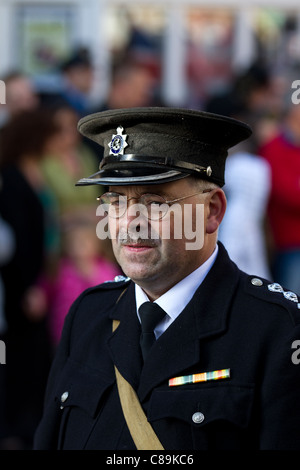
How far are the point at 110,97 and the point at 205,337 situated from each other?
4.64 metres

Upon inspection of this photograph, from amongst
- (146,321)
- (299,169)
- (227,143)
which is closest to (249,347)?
(146,321)

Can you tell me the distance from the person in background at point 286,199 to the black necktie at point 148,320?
3463mm

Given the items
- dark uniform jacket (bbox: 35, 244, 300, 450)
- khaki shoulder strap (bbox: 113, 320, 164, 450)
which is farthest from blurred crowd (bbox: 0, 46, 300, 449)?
khaki shoulder strap (bbox: 113, 320, 164, 450)

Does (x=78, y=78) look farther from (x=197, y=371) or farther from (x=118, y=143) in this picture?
(x=197, y=371)

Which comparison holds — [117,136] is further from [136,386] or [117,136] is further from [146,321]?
[136,386]

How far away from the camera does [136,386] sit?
262 cm

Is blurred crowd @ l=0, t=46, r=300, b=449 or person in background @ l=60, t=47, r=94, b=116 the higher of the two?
person in background @ l=60, t=47, r=94, b=116

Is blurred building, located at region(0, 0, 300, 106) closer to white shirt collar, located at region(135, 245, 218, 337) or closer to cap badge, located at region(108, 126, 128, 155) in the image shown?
cap badge, located at region(108, 126, 128, 155)

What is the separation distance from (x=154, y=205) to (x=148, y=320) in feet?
1.23

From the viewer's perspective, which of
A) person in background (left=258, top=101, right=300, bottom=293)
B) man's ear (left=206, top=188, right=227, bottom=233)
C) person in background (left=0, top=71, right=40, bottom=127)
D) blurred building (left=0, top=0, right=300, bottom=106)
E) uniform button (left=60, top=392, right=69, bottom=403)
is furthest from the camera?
blurred building (left=0, top=0, right=300, bottom=106)

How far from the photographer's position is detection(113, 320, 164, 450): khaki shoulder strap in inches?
98.3

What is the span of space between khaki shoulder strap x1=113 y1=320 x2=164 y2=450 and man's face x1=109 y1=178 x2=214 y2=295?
1.06 ft

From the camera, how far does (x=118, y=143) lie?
2.66 meters

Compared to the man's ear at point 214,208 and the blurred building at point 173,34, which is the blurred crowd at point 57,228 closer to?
the man's ear at point 214,208
